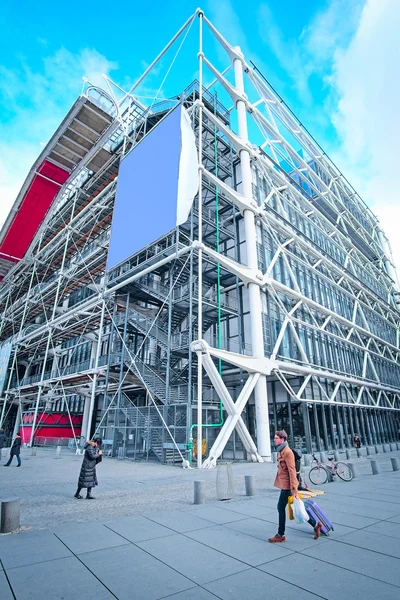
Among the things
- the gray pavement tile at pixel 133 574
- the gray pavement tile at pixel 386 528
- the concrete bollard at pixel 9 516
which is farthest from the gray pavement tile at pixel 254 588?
the concrete bollard at pixel 9 516

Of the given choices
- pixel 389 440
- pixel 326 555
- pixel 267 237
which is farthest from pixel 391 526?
pixel 389 440

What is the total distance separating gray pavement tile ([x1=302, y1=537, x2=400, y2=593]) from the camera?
11.8 ft

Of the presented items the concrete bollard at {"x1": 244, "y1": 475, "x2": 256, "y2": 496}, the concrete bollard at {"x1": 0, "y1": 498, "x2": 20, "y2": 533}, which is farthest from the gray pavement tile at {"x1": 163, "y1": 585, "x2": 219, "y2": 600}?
the concrete bollard at {"x1": 244, "y1": 475, "x2": 256, "y2": 496}

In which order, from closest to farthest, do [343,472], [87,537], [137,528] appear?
[87,537] → [137,528] → [343,472]

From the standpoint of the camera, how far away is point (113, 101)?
78.9 feet

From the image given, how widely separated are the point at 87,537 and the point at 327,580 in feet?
10.5

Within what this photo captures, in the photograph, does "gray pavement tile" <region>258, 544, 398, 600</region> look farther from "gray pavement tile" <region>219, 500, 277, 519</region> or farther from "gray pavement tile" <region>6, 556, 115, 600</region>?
"gray pavement tile" <region>219, 500, 277, 519</region>

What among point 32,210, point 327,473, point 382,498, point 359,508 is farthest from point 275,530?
point 32,210

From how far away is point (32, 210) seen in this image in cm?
2883

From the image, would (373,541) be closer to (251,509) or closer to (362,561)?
(362,561)

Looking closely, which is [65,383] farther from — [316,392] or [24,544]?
[24,544]

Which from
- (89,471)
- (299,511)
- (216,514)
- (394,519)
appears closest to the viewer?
(299,511)

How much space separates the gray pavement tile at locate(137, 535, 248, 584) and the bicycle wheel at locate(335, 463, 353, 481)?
7.45 metres

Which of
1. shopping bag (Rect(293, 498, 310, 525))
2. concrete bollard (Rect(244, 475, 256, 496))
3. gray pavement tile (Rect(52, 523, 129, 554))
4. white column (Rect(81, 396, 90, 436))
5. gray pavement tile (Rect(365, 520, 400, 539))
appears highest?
white column (Rect(81, 396, 90, 436))
